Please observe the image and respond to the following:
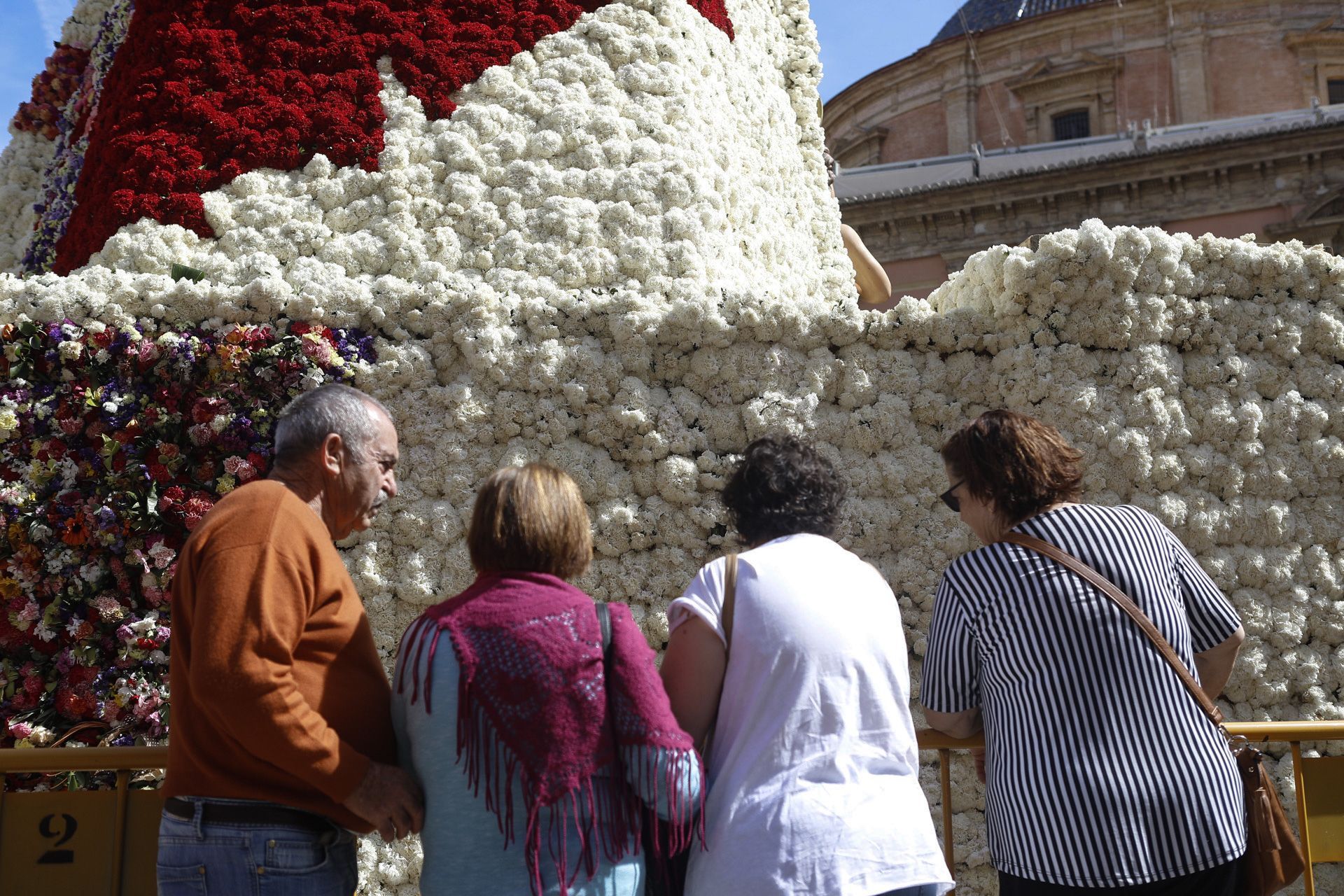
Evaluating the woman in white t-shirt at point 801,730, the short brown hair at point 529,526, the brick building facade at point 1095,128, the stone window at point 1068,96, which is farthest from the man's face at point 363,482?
the stone window at point 1068,96

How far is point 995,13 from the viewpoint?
25.5 m

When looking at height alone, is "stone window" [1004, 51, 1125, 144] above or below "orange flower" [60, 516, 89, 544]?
above

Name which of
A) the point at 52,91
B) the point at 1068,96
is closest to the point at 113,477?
the point at 52,91

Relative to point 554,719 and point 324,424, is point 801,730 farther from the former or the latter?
point 324,424

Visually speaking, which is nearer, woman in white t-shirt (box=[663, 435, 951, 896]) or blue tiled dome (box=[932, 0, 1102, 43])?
woman in white t-shirt (box=[663, 435, 951, 896])

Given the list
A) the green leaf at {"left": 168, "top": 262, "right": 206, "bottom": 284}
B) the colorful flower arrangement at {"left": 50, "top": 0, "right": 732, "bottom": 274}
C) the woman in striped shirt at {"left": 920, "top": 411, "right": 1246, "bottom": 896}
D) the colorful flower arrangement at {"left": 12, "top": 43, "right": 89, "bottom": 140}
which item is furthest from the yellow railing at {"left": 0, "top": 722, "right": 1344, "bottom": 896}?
the colorful flower arrangement at {"left": 12, "top": 43, "right": 89, "bottom": 140}

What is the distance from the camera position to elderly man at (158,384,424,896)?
2.03 meters

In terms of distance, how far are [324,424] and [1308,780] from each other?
287cm

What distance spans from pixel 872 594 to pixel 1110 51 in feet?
78.0

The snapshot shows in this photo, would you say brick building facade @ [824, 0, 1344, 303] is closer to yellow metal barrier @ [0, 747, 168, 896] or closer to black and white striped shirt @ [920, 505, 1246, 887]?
black and white striped shirt @ [920, 505, 1246, 887]

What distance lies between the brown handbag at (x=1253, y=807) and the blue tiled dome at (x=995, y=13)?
23.8 m

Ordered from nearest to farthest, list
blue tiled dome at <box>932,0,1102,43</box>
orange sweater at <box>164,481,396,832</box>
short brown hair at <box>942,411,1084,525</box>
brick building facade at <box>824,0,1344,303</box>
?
orange sweater at <box>164,481,396,832</box> < short brown hair at <box>942,411,1084,525</box> < brick building facade at <box>824,0,1344,303</box> < blue tiled dome at <box>932,0,1102,43</box>

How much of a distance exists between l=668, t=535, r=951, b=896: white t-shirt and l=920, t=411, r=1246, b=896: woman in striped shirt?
279 mm

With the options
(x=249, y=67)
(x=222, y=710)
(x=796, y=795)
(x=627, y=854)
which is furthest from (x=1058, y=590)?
(x=249, y=67)
